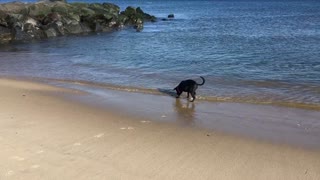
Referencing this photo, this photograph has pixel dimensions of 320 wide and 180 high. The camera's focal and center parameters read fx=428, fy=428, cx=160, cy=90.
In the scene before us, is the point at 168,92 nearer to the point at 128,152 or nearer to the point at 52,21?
the point at 128,152

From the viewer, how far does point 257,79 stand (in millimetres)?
13836

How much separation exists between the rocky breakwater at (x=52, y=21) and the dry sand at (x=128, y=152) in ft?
73.3

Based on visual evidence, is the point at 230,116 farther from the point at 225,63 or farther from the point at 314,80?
the point at 225,63

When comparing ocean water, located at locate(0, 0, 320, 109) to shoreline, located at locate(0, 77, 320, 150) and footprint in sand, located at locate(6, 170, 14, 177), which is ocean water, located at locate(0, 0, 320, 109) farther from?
footprint in sand, located at locate(6, 170, 14, 177)

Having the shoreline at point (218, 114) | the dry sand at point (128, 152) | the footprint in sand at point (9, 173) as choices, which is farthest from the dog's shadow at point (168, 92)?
the footprint in sand at point (9, 173)

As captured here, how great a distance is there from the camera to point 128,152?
6.53m

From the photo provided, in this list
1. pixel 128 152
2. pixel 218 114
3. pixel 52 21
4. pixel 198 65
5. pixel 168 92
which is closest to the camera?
pixel 128 152

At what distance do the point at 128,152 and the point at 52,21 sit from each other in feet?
97.3

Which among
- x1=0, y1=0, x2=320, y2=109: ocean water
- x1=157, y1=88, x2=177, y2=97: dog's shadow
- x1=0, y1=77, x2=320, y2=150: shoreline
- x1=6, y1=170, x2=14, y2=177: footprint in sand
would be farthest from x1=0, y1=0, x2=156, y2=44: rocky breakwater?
x1=6, y1=170, x2=14, y2=177: footprint in sand

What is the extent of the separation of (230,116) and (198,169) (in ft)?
11.3

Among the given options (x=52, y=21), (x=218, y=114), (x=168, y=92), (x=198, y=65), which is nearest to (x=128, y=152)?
(x=218, y=114)

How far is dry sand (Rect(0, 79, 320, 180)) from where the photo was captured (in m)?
5.77

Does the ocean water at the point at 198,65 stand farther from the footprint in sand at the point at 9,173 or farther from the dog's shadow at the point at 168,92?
the footprint in sand at the point at 9,173

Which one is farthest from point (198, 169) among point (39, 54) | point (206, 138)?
point (39, 54)
